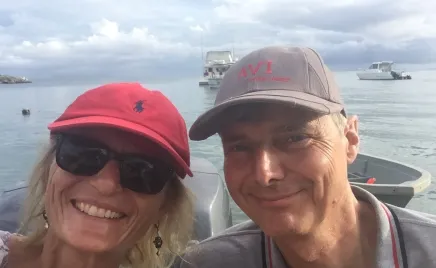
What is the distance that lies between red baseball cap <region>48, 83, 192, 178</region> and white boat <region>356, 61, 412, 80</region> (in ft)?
258

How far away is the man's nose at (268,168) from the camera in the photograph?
6.00 ft

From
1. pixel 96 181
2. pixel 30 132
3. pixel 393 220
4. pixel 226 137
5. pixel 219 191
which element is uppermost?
pixel 226 137

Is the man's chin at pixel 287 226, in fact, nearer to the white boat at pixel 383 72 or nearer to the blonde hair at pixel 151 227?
the blonde hair at pixel 151 227

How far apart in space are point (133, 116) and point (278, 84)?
0.69 m

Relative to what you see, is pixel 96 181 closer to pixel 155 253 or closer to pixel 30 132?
pixel 155 253

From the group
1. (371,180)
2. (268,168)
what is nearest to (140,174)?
(268,168)

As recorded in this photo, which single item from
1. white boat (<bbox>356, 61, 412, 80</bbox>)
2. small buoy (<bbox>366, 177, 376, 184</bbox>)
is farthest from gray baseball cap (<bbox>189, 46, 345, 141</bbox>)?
white boat (<bbox>356, 61, 412, 80</bbox>)

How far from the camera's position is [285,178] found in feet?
6.10

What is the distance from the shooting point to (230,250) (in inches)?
93.8

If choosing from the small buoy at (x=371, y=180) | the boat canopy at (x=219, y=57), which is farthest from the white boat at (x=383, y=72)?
the small buoy at (x=371, y=180)

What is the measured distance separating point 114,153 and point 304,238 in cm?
96

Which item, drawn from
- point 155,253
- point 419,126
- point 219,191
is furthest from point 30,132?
point 155,253

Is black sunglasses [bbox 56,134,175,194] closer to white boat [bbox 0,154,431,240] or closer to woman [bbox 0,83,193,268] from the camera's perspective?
woman [bbox 0,83,193,268]

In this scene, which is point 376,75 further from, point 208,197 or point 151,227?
point 151,227
